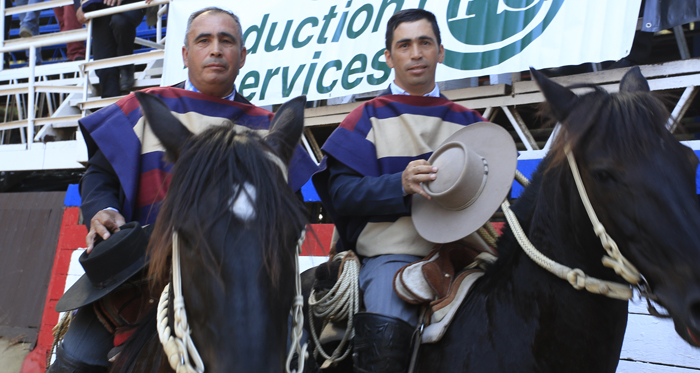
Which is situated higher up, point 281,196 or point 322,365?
point 281,196

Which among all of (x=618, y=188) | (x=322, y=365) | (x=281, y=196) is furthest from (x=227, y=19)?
(x=618, y=188)

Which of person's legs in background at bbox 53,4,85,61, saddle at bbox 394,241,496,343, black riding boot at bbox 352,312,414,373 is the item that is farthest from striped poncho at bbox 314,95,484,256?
person's legs in background at bbox 53,4,85,61

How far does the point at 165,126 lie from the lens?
5.04ft

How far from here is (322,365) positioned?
2244mm

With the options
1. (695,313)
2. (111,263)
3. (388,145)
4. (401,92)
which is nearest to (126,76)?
(401,92)

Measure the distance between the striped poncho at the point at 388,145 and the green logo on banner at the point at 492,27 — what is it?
5.21 ft

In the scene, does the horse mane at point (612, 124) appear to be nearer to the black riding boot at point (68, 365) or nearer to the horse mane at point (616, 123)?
the horse mane at point (616, 123)

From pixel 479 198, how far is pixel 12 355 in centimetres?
660

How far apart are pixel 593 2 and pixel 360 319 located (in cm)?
286

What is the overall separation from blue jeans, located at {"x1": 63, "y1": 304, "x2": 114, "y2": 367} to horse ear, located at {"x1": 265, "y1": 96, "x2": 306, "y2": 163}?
1.03 metres

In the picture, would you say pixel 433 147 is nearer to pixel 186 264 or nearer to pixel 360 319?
pixel 360 319

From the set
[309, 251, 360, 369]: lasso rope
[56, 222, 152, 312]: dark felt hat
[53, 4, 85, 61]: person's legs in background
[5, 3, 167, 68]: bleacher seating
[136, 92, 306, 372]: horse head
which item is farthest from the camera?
[5, 3, 167, 68]: bleacher seating

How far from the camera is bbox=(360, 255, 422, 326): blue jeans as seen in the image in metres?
2.05

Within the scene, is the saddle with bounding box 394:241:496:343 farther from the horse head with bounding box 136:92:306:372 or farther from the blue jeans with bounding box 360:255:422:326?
the horse head with bounding box 136:92:306:372
